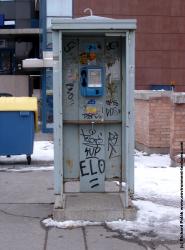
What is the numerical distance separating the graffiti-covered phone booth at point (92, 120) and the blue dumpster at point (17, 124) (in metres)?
3.86

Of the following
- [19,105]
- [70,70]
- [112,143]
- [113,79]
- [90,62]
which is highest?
[90,62]

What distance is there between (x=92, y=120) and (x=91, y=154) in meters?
0.46

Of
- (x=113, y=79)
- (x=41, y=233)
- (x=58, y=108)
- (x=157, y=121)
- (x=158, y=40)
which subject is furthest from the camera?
(x=158, y=40)

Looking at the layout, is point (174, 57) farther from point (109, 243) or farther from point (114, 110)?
point (109, 243)

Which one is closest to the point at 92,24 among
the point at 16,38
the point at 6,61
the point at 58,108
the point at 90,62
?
the point at 90,62

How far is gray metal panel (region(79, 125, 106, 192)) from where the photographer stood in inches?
300

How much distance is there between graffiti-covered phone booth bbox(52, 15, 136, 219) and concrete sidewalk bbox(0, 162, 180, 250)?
17.3 inches

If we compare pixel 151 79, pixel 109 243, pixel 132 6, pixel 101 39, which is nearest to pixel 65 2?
pixel 132 6

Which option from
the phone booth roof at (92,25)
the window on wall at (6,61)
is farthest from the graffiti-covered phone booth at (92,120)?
the window on wall at (6,61)

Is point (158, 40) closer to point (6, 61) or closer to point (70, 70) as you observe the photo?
point (6, 61)

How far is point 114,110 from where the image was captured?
7.62m

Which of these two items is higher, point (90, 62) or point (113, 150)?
point (90, 62)

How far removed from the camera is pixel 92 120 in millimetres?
7562

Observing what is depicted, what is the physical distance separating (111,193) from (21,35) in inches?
954
